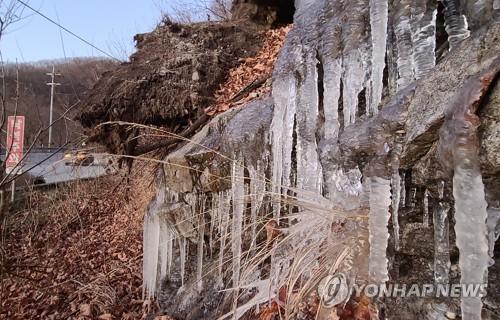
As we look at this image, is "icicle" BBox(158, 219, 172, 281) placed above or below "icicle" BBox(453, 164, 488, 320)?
below

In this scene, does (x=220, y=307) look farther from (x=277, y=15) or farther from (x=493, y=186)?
(x=277, y=15)

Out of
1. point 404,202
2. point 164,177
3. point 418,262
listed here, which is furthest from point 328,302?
point 164,177

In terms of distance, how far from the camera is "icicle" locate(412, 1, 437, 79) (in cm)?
142

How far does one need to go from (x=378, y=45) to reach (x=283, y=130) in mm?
771

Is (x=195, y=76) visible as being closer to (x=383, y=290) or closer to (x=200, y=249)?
(x=200, y=249)

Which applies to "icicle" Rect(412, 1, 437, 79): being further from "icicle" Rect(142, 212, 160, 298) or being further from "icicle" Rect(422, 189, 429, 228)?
"icicle" Rect(142, 212, 160, 298)

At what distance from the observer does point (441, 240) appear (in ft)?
3.76

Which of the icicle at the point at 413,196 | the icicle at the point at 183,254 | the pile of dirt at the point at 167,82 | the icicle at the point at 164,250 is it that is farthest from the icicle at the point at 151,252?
the icicle at the point at 413,196

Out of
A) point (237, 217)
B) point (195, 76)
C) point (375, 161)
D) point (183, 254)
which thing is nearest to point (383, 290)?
point (375, 161)

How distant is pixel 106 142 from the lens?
4.18 meters

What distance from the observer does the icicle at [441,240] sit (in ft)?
3.73

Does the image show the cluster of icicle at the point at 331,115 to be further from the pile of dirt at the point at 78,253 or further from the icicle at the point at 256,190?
the pile of dirt at the point at 78,253

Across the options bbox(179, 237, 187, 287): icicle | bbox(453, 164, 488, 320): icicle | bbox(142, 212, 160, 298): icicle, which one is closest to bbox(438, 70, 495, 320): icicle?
bbox(453, 164, 488, 320): icicle

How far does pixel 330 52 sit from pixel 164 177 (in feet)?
7.11
